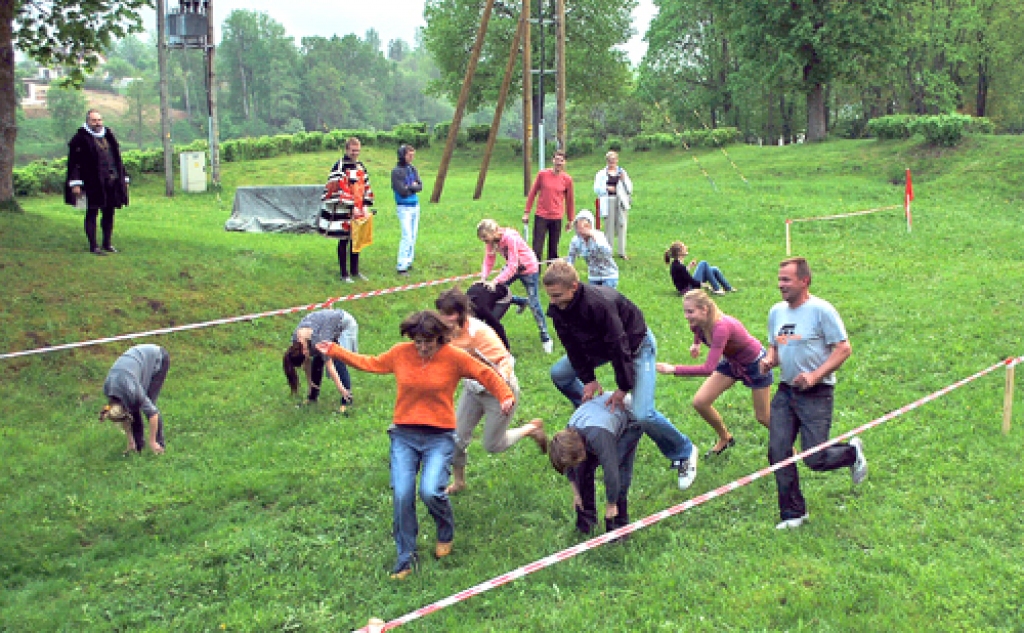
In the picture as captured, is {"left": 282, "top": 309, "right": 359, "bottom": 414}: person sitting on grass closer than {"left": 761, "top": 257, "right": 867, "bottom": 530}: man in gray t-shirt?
No

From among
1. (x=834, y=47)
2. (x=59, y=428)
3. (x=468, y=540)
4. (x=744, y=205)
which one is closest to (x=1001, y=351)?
(x=468, y=540)

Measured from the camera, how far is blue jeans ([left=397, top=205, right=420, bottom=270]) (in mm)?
15305

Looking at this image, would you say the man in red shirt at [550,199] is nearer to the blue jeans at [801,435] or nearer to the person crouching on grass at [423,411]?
the blue jeans at [801,435]

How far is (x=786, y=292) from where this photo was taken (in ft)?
21.8

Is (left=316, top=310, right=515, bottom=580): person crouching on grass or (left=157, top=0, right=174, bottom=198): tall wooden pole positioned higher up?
(left=157, top=0, right=174, bottom=198): tall wooden pole

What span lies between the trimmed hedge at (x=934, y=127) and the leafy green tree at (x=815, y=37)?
5723mm

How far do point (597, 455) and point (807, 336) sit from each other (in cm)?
177

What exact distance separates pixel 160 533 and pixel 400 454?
2325 mm

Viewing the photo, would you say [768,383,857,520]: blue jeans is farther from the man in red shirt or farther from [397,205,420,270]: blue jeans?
[397,205,420,270]: blue jeans

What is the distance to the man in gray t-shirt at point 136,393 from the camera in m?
8.36

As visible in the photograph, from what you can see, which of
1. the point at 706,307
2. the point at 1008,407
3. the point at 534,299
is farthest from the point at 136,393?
the point at 1008,407

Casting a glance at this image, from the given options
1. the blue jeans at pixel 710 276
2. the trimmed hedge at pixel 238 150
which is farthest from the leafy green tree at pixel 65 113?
the blue jeans at pixel 710 276

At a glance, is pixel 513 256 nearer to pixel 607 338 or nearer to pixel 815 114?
pixel 607 338

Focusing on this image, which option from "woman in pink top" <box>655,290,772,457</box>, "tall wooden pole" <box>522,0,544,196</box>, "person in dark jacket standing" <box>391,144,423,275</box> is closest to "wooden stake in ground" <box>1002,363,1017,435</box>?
"woman in pink top" <box>655,290,772,457</box>
